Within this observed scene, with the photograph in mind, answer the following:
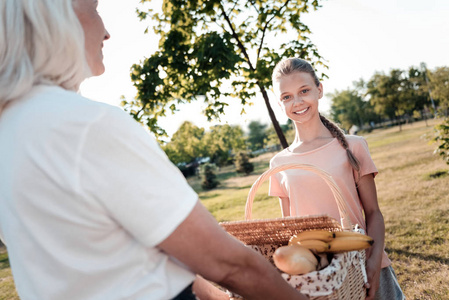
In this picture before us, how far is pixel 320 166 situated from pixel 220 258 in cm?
154

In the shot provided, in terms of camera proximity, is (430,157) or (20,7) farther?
(430,157)

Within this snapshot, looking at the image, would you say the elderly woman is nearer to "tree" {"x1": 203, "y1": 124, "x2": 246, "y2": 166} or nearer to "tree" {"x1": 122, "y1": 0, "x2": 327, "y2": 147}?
"tree" {"x1": 122, "y1": 0, "x2": 327, "y2": 147}

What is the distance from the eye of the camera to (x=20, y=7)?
104 cm

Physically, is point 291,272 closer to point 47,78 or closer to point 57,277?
point 57,277

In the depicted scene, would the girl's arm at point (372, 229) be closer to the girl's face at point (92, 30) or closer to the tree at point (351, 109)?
the girl's face at point (92, 30)

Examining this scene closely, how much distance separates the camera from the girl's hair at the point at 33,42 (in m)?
1.03

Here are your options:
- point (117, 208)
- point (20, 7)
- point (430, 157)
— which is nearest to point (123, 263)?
point (117, 208)

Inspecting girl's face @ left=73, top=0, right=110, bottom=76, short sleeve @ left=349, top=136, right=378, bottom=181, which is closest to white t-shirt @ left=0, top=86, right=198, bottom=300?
girl's face @ left=73, top=0, right=110, bottom=76

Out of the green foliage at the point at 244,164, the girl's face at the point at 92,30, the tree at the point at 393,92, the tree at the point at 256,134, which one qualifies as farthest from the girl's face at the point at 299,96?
the tree at the point at 256,134

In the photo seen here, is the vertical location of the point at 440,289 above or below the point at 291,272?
below

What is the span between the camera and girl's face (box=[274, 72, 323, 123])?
2.56 m

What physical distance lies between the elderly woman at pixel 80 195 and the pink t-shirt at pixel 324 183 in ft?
4.66

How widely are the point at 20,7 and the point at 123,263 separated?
797 millimetres

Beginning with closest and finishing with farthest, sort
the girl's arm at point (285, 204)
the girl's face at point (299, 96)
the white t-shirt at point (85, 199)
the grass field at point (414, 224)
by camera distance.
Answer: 1. the white t-shirt at point (85, 199)
2. the girl's face at point (299, 96)
3. the girl's arm at point (285, 204)
4. the grass field at point (414, 224)
